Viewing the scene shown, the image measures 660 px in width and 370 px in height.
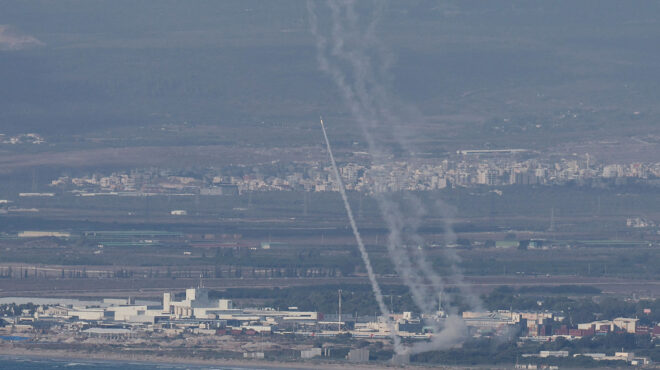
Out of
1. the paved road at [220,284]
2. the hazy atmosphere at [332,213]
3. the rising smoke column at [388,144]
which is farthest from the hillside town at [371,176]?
the paved road at [220,284]

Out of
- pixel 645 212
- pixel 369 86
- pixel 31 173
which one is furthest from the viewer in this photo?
pixel 369 86

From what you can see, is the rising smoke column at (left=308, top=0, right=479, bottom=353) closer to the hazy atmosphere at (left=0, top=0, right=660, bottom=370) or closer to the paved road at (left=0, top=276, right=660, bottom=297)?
the hazy atmosphere at (left=0, top=0, right=660, bottom=370)

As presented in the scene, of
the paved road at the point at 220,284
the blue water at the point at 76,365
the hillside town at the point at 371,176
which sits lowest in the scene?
the blue water at the point at 76,365

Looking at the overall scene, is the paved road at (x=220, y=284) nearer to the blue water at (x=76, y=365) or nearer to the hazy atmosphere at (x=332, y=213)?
the hazy atmosphere at (x=332, y=213)

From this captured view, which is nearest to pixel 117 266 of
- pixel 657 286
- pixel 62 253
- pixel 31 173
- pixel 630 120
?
pixel 62 253

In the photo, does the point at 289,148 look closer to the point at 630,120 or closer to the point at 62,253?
the point at 630,120

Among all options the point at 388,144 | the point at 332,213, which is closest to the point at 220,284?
the point at 332,213

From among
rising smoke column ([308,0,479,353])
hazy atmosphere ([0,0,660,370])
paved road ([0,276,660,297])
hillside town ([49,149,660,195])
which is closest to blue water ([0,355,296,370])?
hazy atmosphere ([0,0,660,370])
